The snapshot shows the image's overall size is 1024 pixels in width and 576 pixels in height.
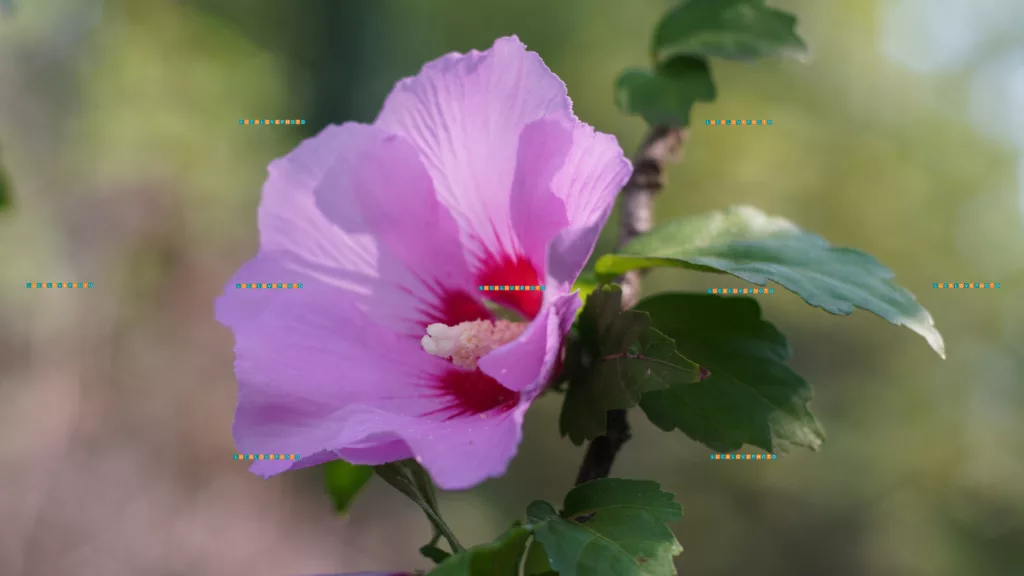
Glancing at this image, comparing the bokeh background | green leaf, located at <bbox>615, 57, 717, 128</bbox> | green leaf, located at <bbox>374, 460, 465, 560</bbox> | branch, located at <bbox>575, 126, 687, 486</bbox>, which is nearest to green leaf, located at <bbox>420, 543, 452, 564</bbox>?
green leaf, located at <bbox>374, 460, 465, 560</bbox>

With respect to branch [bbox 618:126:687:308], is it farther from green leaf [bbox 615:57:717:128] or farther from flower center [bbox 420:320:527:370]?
flower center [bbox 420:320:527:370]

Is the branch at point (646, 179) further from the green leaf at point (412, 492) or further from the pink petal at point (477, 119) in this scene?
the green leaf at point (412, 492)

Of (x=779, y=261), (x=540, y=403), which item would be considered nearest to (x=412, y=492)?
(x=779, y=261)

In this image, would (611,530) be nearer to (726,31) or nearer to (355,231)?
(355,231)

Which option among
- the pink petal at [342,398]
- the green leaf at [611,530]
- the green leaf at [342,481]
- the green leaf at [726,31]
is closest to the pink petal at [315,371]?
the pink petal at [342,398]

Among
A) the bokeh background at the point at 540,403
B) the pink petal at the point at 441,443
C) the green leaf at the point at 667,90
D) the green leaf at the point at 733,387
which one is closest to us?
the pink petal at the point at 441,443

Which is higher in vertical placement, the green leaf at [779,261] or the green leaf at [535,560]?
the green leaf at [779,261]
